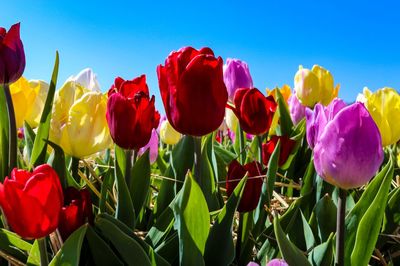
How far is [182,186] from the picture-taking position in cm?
102

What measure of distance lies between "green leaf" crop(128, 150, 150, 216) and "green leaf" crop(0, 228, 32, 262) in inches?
10.4

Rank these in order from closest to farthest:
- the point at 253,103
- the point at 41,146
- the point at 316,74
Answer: the point at 41,146 < the point at 253,103 < the point at 316,74

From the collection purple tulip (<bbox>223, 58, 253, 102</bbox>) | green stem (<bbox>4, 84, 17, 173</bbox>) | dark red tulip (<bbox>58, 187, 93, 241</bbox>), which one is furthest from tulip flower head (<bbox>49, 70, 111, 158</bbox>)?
purple tulip (<bbox>223, 58, 253, 102</bbox>)

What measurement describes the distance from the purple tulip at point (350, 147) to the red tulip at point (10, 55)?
25.8 inches

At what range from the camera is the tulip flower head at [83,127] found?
1.13 m

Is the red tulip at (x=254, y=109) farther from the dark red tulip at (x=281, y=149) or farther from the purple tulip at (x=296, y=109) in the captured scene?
the purple tulip at (x=296, y=109)

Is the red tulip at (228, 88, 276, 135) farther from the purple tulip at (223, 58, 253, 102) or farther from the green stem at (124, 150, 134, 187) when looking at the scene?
the purple tulip at (223, 58, 253, 102)

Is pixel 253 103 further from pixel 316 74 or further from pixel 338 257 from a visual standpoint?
pixel 316 74

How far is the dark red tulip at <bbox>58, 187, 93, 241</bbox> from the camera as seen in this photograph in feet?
2.79

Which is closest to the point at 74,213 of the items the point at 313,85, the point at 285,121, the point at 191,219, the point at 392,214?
the point at 191,219

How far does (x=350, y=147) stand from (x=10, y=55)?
2.33 ft

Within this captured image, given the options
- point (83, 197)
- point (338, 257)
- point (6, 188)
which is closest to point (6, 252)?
point (83, 197)

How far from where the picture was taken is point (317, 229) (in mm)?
1164

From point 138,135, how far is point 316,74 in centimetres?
154
